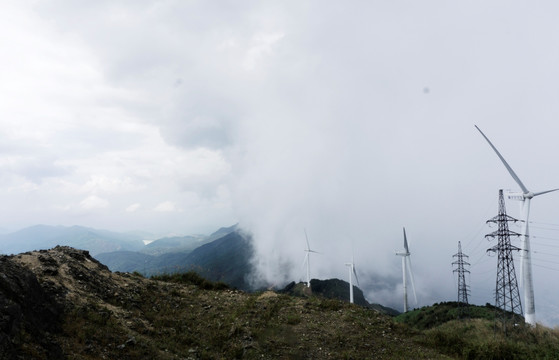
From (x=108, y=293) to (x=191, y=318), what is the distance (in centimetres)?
548

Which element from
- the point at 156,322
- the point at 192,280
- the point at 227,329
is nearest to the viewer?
the point at 156,322

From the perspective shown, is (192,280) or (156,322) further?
(192,280)

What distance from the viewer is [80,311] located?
15.4 metres

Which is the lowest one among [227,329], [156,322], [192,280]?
[227,329]

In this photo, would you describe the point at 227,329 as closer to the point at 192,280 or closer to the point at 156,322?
the point at 156,322

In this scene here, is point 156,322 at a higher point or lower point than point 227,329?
higher

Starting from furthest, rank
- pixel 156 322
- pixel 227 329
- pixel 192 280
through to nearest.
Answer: pixel 192 280, pixel 227 329, pixel 156 322

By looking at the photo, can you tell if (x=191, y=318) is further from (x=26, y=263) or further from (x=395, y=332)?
(x=395, y=332)

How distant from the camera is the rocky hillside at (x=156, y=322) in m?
12.7

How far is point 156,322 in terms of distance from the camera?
18281mm

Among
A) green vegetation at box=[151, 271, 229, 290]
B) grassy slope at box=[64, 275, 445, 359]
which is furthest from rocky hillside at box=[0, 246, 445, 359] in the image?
green vegetation at box=[151, 271, 229, 290]

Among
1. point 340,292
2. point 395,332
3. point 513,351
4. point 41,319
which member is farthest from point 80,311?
point 340,292

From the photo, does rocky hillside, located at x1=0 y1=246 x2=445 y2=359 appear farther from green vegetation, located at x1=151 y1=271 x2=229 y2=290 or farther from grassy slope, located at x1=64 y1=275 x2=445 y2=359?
green vegetation, located at x1=151 y1=271 x2=229 y2=290

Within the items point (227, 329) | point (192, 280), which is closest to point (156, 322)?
point (227, 329)
